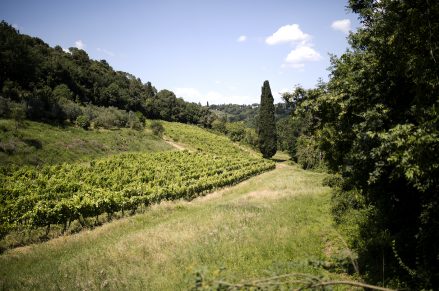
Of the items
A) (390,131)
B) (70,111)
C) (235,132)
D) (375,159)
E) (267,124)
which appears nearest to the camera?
(390,131)

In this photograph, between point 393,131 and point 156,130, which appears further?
point 156,130

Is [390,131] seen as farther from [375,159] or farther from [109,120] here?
[109,120]

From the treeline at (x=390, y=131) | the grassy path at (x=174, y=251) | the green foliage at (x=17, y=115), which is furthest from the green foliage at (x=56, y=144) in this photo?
the treeline at (x=390, y=131)

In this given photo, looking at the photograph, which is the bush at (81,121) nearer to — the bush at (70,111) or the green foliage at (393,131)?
the bush at (70,111)

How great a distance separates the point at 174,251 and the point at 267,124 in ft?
186

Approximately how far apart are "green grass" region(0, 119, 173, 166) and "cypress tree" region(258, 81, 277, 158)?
24894 mm

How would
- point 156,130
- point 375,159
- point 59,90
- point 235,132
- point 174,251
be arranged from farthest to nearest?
point 235,132 → point 156,130 → point 59,90 → point 174,251 → point 375,159

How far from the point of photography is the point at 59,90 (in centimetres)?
6462

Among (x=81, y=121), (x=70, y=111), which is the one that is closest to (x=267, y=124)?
(x=81, y=121)

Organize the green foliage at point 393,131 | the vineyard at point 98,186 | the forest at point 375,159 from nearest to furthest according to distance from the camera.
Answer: the green foliage at point 393,131 → the forest at point 375,159 → the vineyard at point 98,186

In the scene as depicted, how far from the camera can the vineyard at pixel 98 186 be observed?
18234mm

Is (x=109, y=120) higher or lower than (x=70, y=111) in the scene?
lower

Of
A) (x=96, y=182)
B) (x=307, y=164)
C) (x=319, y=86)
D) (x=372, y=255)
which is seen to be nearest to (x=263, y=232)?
(x=372, y=255)

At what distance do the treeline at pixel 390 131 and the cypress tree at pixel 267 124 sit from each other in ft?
180
